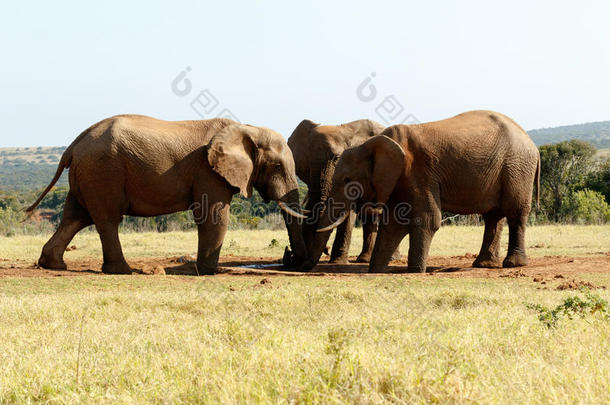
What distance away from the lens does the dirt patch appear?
39.2 feet

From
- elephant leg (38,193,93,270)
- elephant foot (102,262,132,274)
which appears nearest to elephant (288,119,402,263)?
elephant foot (102,262,132,274)

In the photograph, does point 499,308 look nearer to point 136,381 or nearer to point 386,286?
point 386,286

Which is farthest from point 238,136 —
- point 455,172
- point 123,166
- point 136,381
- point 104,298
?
point 136,381

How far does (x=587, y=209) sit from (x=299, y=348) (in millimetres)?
27390

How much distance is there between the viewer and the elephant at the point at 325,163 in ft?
48.5

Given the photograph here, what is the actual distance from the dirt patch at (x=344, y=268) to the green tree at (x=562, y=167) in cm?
2895

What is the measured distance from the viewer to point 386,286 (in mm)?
10125

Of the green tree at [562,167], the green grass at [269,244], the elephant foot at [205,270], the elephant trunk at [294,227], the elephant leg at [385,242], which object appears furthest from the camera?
the green tree at [562,167]

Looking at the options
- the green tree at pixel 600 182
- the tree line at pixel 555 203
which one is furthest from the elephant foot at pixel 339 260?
the green tree at pixel 600 182

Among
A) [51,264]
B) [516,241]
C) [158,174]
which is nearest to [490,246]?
[516,241]

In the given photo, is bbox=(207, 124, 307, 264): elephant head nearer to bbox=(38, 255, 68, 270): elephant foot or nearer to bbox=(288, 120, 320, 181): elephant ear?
bbox=(288, 120, 320, 181): elephant ear

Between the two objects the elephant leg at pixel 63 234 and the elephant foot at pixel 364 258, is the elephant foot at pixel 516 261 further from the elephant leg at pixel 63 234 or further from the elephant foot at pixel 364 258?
the elephant leg at pixel 63 234

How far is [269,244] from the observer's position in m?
20.3

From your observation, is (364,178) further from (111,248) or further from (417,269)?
(111,248)
